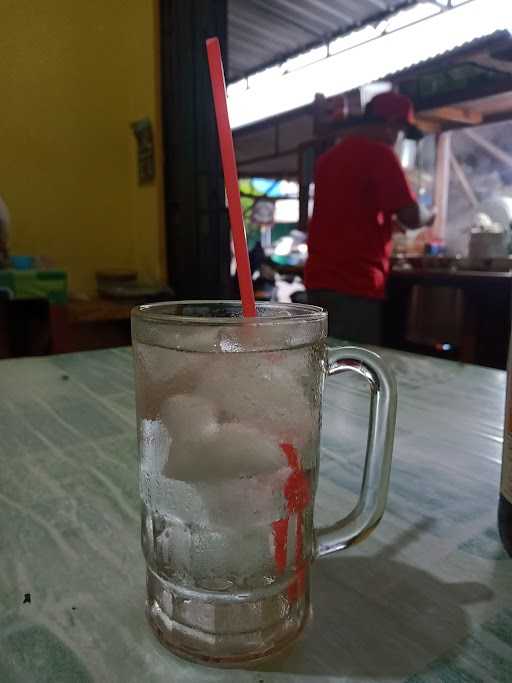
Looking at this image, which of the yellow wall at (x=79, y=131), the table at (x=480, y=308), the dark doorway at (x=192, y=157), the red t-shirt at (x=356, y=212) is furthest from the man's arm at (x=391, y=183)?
the yellow wall at (x=79, y=131)

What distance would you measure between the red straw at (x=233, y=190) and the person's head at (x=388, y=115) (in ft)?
6.29

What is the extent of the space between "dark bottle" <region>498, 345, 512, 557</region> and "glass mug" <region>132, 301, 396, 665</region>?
0.17 metres

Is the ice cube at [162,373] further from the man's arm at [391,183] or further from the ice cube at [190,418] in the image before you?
the man's arm at [391,183]

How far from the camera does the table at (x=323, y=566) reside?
325mm

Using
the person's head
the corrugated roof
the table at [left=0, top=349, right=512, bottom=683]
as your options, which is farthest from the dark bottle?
the corrugated roof

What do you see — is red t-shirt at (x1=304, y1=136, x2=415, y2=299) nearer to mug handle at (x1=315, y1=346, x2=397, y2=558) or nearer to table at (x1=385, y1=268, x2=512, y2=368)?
table at (x1=385, y1=268, x2=512, y2=368)

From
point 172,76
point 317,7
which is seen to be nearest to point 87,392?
point 172,76

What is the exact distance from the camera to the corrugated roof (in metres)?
3.68

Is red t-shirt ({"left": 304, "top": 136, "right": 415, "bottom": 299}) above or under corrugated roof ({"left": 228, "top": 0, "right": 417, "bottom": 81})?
under

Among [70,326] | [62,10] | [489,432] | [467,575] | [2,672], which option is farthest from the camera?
[62,10]

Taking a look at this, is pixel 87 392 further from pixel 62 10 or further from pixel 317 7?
pixel 317 7

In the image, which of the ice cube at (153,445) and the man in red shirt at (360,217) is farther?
the man in red shirt at (360,217)

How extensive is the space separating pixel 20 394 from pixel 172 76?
206 centimetres

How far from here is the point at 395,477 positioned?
2.00 feet
